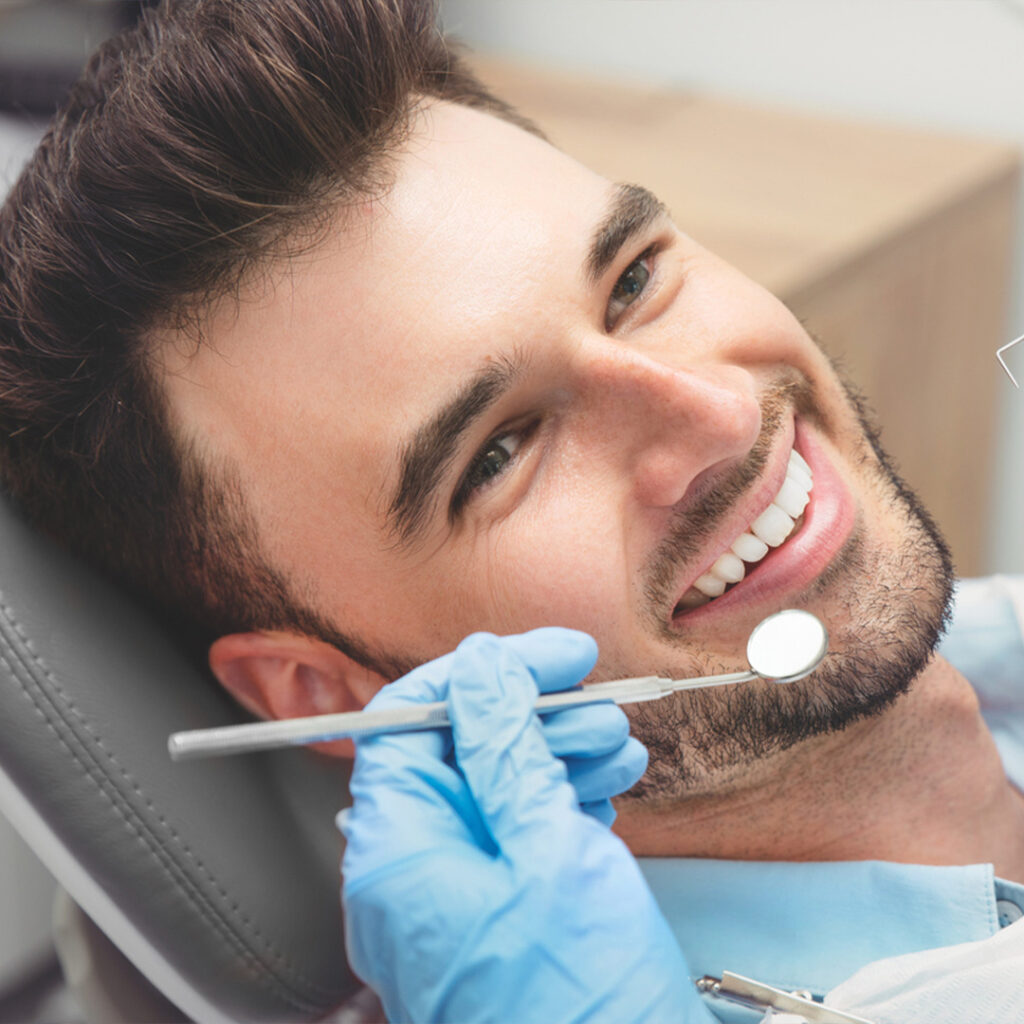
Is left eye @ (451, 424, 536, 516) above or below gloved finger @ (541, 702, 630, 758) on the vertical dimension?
above

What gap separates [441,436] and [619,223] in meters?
0.24

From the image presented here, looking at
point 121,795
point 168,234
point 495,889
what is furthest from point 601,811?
point 168,234

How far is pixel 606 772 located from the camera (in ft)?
2.45

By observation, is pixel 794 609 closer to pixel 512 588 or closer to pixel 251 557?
pixel 512 588

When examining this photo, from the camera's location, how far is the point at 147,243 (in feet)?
2.91

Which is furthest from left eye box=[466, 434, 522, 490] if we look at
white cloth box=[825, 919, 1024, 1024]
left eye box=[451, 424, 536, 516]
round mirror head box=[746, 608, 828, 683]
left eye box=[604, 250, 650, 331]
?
white cloth box=[825, 919, 1024, 1024]

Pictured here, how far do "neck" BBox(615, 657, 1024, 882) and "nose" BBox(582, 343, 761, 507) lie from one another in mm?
284

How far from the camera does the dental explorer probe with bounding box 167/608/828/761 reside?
0.59 meters

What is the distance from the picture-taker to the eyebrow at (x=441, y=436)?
0.83 metres

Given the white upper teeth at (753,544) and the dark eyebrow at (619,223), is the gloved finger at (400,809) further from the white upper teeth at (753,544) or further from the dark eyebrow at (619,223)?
the dark eyebrow at (619,223)

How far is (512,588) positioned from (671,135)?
1.17 meters

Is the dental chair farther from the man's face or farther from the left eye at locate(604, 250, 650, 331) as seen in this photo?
the left eye at locate(604, 250, 650, 331)

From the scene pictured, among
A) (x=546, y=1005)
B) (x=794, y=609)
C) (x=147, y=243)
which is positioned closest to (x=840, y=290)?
(x=794, y=609)

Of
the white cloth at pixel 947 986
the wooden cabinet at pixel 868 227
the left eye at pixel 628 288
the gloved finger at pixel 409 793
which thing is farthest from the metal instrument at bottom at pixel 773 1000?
the wooden cabinet at pixel 868 227
